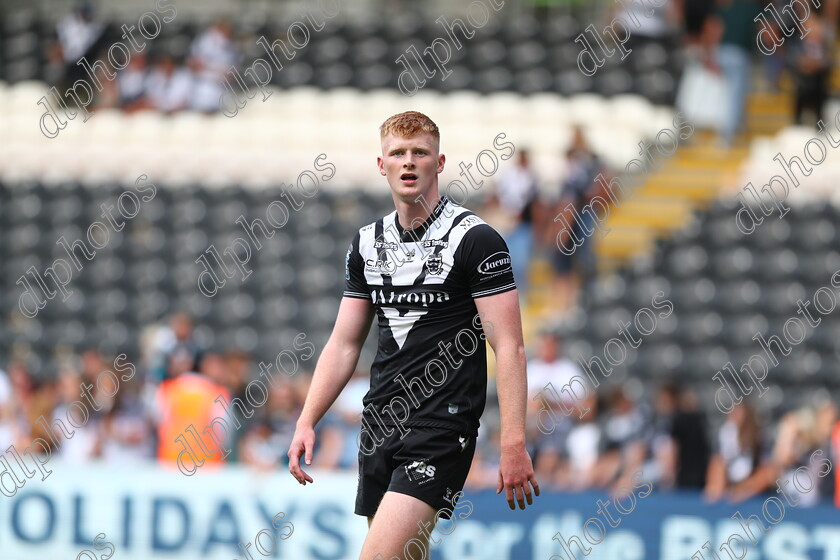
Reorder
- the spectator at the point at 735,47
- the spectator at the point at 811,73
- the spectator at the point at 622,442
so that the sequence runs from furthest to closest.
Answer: the spectator at the point at 735,47 → the spectator at the point at 811,73 → the spectator at the point at 622,442

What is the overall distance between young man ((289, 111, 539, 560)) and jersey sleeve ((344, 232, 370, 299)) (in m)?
0.01

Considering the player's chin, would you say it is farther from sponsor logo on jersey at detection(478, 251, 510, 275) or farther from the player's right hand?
the player's right hand

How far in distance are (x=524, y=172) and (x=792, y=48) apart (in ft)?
13.5

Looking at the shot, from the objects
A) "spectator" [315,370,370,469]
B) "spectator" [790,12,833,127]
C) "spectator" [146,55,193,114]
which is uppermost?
"spectator" [146,55,193,114]

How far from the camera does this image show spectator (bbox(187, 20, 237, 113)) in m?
17.2

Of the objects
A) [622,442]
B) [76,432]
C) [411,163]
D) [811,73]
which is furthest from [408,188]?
[811,73]

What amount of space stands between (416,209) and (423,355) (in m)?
0.56

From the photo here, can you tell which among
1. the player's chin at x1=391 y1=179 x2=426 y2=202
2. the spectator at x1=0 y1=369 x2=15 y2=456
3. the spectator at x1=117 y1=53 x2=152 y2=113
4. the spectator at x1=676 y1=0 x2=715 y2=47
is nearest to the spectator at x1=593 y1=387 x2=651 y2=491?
the spectator at x1=0 y1=369 x2=15 y2=456

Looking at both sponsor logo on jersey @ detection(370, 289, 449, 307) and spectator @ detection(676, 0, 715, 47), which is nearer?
sponsor logo on jersey @ detection(370, 289, 449, 307)

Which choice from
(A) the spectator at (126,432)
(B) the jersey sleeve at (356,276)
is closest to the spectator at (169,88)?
(A) the spectator at (126,432)

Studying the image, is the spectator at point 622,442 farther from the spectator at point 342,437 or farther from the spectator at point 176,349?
the spectator at point 176,349

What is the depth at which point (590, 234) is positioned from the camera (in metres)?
13.5

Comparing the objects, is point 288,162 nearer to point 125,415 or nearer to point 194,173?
point 194,173

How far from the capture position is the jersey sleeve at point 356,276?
5.15 m
